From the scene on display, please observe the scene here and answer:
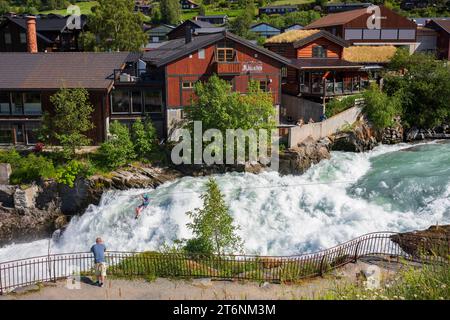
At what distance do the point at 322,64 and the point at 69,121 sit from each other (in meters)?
20.9

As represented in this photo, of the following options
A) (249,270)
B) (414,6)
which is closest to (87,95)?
(249,270)

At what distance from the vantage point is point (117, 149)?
30.5 meters

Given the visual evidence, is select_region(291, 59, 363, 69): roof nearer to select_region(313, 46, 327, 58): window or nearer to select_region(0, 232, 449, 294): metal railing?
select_region(313, 46, 327, 58): window

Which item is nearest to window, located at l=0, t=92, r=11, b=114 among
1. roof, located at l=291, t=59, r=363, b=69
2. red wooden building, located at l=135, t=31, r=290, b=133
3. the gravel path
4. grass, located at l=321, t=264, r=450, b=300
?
A: red wooden building, located at l=135, t=31, r=290, b=133

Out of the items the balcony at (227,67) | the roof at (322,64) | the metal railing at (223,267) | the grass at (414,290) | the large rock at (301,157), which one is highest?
the balcony at (227,67)

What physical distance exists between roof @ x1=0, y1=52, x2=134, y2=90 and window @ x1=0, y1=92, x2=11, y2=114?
0.80 metres

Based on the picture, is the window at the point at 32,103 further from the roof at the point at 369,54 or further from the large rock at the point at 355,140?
the roof at the point at 369,54

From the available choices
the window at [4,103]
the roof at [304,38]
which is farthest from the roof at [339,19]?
the window at [4,103]

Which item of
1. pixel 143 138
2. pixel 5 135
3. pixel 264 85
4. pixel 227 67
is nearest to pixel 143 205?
pixel 143 138

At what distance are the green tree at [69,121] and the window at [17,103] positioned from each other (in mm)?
2817

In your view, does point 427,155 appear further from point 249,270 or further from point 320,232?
point 249,270

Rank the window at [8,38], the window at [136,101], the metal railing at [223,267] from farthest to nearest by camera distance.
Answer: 1. the window at [8,38]
2. the window at [136,101]
3. the metal railing at [223,267]

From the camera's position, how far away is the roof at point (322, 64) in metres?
40.4
